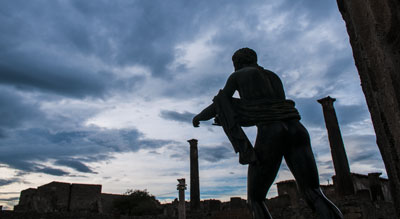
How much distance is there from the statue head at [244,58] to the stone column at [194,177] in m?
17.0

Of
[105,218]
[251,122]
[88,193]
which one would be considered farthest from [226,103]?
[88,193]

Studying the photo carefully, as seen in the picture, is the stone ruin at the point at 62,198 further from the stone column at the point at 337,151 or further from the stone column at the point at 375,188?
the stone column at the point at 375,188

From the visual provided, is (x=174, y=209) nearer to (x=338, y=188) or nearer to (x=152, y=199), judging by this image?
(x=152, y=199)

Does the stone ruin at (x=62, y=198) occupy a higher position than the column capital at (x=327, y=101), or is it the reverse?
the column capital at (x=327, y=101)

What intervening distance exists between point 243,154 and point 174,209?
25.0 metres

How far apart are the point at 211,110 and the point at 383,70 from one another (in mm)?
1391

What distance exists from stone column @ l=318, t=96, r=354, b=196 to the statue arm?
12.5 metres

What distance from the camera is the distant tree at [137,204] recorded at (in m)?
28.9

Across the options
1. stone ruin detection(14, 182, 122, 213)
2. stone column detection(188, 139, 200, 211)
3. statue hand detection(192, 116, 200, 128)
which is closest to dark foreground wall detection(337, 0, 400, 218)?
statue hand detection(192, 116, 200, 128)

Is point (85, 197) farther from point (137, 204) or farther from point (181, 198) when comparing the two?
point (181, 198)

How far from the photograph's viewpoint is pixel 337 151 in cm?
1355

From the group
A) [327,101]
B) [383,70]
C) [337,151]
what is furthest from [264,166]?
[327,101]

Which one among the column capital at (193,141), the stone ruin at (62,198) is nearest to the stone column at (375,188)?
the column capital at (193,141)

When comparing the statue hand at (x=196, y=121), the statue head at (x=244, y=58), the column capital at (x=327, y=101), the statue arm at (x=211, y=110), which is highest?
the column capital at (x=327, y=101)
